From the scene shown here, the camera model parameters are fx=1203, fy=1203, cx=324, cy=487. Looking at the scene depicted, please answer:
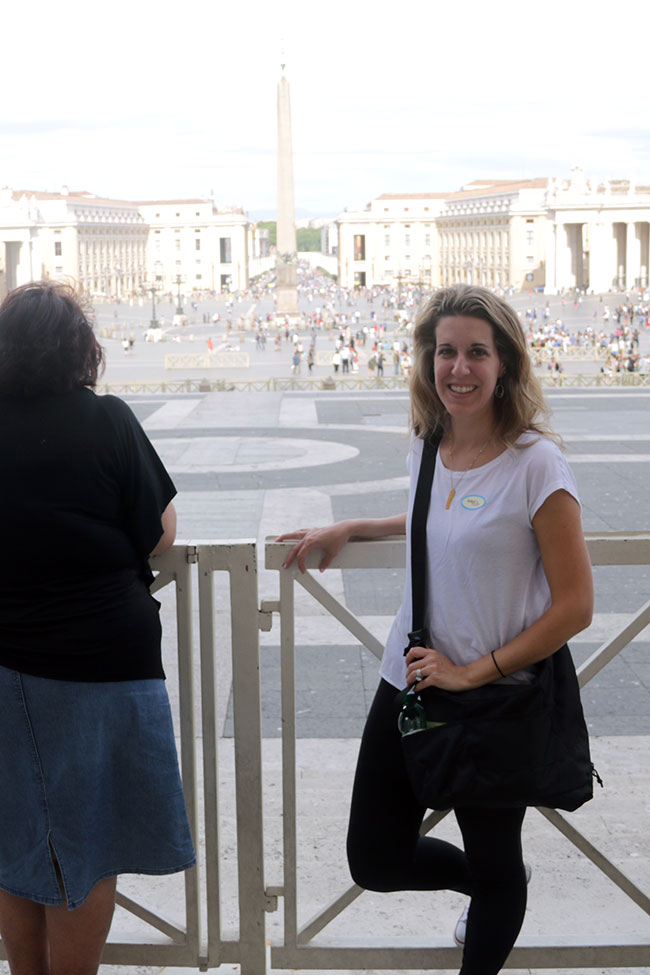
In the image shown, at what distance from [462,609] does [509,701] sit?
194 mm

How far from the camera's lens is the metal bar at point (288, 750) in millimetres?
2652

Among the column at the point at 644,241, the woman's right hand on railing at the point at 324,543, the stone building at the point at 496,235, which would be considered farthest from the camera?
the stone building at the point at 496,235

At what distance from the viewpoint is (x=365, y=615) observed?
24.4 feet

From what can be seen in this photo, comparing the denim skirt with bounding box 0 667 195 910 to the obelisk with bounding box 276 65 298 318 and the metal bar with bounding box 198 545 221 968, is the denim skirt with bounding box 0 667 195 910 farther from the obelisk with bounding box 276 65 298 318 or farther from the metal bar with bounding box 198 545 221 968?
the obelisk with bounding box 276 65 298 318

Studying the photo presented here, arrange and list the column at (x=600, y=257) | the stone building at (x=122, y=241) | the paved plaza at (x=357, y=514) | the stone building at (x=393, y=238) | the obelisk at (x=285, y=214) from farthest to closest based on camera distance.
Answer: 1. the stone building at (x=393, y=238)
2. the stone building at (x=122, y=241)
3. the column at (x=600, y=257)
4. the obelisk at (x=285, y=214)
5. the paved plaza at (x=357, y=514)

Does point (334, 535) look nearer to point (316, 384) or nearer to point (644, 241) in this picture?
point (316, 384)

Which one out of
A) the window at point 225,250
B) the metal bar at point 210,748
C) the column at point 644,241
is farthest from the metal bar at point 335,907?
the window at point 225,250

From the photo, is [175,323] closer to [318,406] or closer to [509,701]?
[318,406]

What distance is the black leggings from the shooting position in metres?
2.33

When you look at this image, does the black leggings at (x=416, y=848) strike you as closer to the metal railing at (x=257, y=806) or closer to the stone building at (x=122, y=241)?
the metal railing at (x=257, y=806)

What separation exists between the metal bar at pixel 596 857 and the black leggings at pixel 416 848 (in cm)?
22

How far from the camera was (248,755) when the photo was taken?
2684 mm

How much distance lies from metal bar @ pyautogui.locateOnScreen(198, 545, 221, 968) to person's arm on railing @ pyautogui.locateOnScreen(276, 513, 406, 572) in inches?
7.2

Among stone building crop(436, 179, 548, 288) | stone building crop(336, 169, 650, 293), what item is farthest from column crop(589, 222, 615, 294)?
stone building crop(436, 179, 548, 288)
